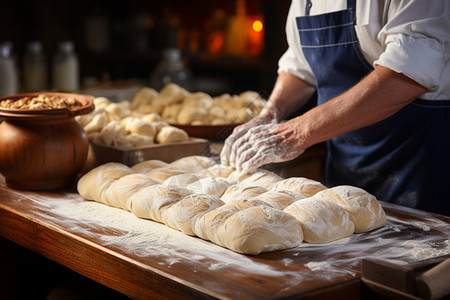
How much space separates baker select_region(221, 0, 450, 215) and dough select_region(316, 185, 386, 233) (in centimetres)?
31

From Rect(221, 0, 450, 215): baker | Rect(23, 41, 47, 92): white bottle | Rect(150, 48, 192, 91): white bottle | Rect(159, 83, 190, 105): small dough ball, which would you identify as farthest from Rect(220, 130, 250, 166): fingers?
Rect(23, 41, 47, 92): white bottle

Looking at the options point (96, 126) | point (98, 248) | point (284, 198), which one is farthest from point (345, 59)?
point (98, 248)

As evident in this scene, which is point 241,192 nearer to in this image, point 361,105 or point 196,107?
point 361,105

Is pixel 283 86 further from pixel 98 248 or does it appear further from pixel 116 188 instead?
pixel 98 248

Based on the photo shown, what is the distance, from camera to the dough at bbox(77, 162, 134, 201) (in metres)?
1.70

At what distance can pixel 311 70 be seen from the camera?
237 cm

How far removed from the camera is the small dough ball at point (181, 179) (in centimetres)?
169

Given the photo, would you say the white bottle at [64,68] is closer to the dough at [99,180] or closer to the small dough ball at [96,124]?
the small dough ball at [96,124]

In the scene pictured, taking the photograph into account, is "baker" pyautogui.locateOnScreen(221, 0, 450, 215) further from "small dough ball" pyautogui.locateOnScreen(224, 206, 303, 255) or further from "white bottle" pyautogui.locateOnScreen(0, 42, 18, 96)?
"white bottle" pyautogui.locateOnScreen(0, 42, 18, 96)

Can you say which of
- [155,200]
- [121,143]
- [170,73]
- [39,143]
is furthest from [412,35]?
[170,73]

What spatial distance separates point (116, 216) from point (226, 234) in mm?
416

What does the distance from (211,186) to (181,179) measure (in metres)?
0.11

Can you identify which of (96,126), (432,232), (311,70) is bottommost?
(432,232)

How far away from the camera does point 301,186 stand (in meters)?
1.62
